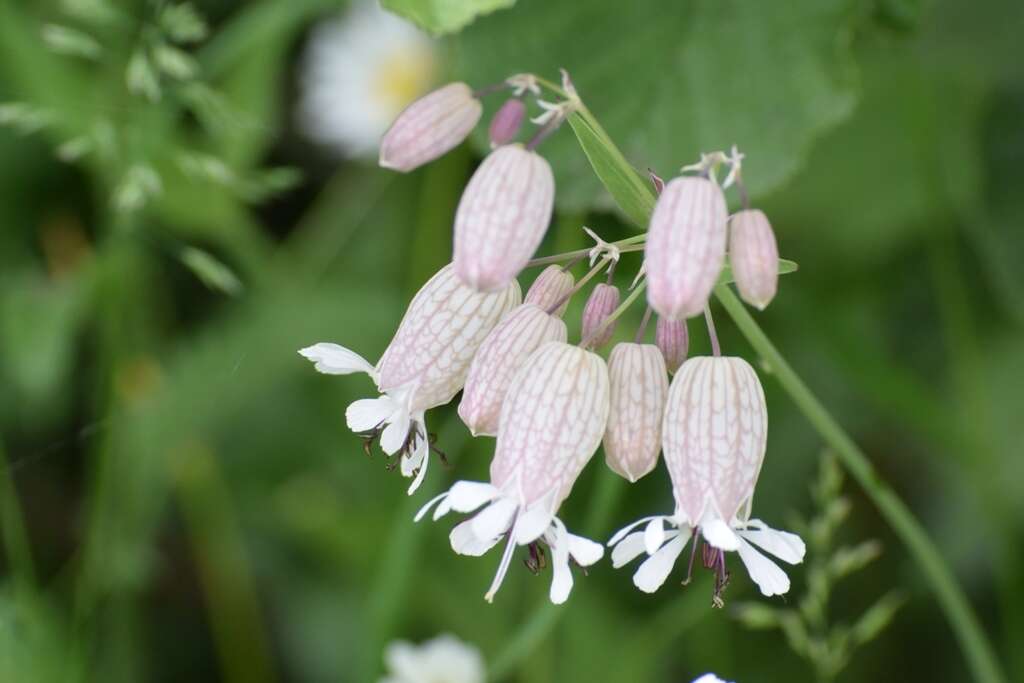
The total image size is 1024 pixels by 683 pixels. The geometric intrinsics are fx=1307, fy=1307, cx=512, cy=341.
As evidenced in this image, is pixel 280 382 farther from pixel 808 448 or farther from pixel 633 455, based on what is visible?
pixel 633 455

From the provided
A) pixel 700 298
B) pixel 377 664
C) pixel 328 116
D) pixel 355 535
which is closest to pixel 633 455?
pixel 700 298

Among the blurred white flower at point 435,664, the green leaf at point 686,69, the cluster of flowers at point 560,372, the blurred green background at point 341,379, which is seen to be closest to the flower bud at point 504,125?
the cluster of flowers at point 560,372

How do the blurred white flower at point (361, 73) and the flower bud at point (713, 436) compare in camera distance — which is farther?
the blurred white flower at point (361, 73)

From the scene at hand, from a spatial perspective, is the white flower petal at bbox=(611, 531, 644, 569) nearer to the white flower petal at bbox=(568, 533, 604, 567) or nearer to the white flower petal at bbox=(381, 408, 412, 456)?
the white flower petal at bbox=(568, 533, 604, 567)

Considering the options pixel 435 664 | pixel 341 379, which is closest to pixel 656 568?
pixel 435 664

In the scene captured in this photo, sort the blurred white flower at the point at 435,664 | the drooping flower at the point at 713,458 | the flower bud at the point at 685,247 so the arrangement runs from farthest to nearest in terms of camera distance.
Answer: the blurred white flower at the point at 435,664, the drooping flower at the point at 713,458, the flower bud at the point at 685,247

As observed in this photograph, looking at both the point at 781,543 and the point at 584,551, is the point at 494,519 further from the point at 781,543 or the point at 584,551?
the point at 781,543

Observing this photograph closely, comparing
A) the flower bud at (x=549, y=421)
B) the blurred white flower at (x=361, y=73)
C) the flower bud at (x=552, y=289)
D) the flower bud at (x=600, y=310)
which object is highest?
the blurred white flower at (x=361, y=73)

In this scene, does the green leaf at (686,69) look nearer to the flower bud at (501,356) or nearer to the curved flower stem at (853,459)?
the curved flower stem at (853,459)
